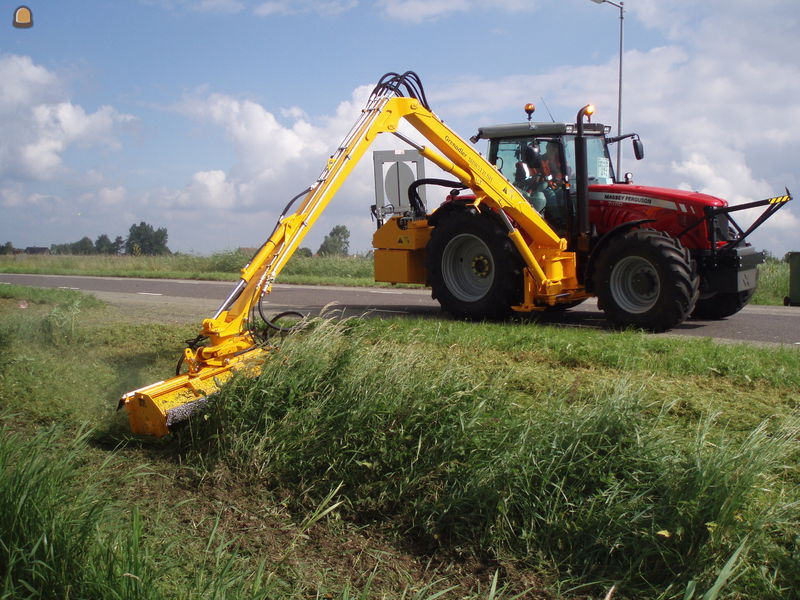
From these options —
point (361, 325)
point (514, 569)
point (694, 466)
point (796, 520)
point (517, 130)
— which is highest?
point (517, 130)

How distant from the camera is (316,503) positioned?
15.3 feet

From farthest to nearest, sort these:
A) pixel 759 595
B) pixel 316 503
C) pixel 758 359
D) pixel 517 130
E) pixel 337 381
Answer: pixel 517 130 < pixel 758 359 < pixel 337 381 < pixel 316 503 < pixel 759 595

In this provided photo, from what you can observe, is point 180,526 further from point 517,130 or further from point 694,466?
point 517,130

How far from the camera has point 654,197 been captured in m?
9.51

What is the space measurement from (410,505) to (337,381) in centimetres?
119

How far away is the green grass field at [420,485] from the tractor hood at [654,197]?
3379 millimetres

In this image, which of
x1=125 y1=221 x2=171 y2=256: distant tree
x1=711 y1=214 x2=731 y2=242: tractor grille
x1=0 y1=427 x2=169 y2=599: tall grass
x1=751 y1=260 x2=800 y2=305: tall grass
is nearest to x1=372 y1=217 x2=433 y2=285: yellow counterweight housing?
x1=711 y1=214 x2=731 y2=242: tractor grille

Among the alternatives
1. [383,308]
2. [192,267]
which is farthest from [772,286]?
[192,267]

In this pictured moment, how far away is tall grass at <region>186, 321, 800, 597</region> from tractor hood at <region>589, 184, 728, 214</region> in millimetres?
4758

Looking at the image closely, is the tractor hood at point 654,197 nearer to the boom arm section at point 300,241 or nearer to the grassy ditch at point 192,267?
the boom arm section at point 300,241

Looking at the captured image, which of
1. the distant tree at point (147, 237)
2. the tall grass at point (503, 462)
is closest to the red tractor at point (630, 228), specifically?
the tall grass at point (503, 462)

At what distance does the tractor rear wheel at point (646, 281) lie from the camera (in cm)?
866

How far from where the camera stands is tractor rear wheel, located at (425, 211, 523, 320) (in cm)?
970

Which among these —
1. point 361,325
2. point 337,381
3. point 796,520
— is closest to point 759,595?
point 796,520
